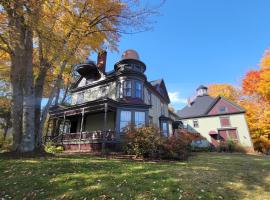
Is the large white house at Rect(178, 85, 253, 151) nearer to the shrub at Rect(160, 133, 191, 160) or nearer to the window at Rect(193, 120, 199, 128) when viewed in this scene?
the window at Rect(193, 120, 199, 128)

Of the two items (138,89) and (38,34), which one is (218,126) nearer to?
(138,89)

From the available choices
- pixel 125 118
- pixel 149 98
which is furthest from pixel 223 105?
pixel 125 118

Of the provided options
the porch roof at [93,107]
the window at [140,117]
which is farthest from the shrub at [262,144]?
the porch roof at [93,107]

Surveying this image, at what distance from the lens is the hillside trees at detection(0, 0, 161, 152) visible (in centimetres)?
880

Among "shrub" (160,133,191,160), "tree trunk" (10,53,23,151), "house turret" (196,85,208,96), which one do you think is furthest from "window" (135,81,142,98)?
"house turret" (196,85,208,96)

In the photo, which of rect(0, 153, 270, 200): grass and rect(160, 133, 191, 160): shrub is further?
rect(160, 133, 191, 160): shrub

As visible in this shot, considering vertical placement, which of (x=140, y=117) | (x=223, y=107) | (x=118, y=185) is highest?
(x=223, y=107)

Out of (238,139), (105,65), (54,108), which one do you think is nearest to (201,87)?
(238,139)

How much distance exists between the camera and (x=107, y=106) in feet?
50.3

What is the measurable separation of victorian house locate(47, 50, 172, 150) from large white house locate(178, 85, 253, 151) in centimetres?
949

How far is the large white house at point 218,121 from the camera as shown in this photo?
26000mm

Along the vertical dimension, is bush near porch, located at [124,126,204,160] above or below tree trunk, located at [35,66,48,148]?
below

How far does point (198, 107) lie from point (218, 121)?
4.57m

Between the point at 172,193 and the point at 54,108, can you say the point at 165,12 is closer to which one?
the point at 172,193
